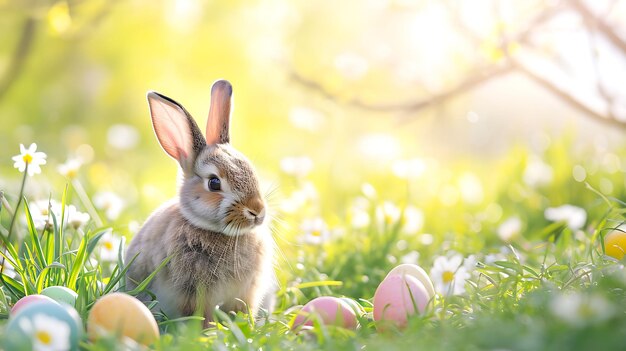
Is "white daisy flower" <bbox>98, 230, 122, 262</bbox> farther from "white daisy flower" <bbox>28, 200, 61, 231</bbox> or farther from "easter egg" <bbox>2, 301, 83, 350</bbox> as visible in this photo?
"easter egg" <bbox>2, 301, 83, 350</bbox>

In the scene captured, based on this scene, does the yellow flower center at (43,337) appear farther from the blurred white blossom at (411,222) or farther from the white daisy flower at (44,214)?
the blurred white blossom at (411,222)

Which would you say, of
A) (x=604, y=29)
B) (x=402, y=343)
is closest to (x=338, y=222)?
(x=604, y=29)

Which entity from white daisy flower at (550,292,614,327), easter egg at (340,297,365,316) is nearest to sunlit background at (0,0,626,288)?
easter egg at (340,297,365,316)

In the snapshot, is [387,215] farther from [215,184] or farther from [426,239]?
[215,184]

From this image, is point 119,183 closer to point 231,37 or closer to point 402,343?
point 231,37

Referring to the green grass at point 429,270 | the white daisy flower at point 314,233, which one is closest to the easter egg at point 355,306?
the green grass at point 429,270

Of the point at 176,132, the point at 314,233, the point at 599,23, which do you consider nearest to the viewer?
the point at 176,132

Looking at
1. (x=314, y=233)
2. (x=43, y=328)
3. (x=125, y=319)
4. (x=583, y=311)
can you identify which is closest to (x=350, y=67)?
(x=314, y=233)
